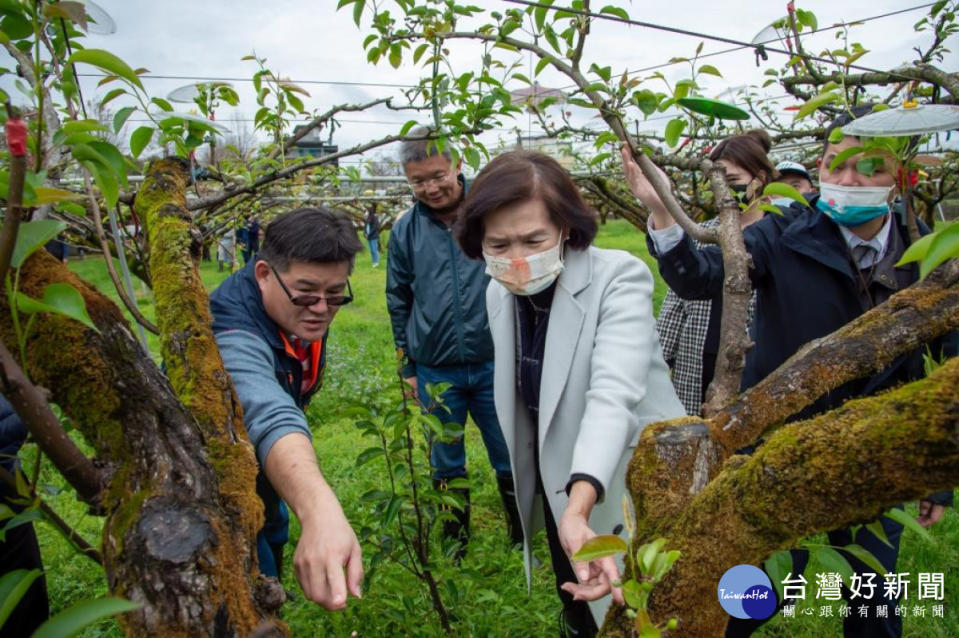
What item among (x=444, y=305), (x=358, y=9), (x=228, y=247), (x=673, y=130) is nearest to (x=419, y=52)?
(x=358, y=9)

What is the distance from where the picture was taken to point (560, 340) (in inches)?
67.8

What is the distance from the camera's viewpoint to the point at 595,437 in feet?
4.67

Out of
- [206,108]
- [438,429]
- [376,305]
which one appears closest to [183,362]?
[438,429]

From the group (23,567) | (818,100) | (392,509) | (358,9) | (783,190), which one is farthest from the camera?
(23,567)

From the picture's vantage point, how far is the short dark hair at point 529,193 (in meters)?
1.69

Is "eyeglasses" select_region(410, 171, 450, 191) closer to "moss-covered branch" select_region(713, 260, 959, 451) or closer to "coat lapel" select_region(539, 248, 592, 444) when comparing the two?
"coat lapel" select_region(539, 248, 592, 444)

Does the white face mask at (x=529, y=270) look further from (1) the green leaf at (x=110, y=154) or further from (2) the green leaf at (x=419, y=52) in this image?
(1) the green leaf at (x=110, y=154)

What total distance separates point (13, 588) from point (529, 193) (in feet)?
4.41

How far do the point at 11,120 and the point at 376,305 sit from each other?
35.0 feet

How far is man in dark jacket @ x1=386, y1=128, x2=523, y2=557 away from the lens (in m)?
2.94

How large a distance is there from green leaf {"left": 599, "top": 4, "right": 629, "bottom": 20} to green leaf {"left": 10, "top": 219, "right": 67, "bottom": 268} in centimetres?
117

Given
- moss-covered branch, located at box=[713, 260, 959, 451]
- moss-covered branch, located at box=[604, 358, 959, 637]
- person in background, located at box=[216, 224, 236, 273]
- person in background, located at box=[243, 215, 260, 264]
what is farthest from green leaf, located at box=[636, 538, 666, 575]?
person in background, located at box=[243, 215, 260, 264]

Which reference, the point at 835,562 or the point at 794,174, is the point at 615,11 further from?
the point at 794,174

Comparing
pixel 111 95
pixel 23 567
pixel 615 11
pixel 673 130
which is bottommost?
pixel 23 567
